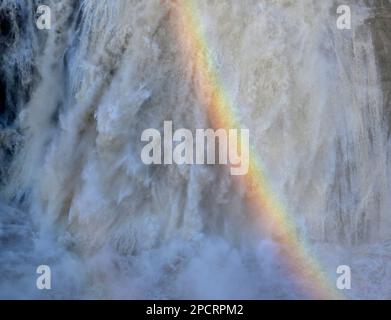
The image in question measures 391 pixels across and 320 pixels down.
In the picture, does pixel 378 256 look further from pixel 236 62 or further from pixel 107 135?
pixel 107 135
